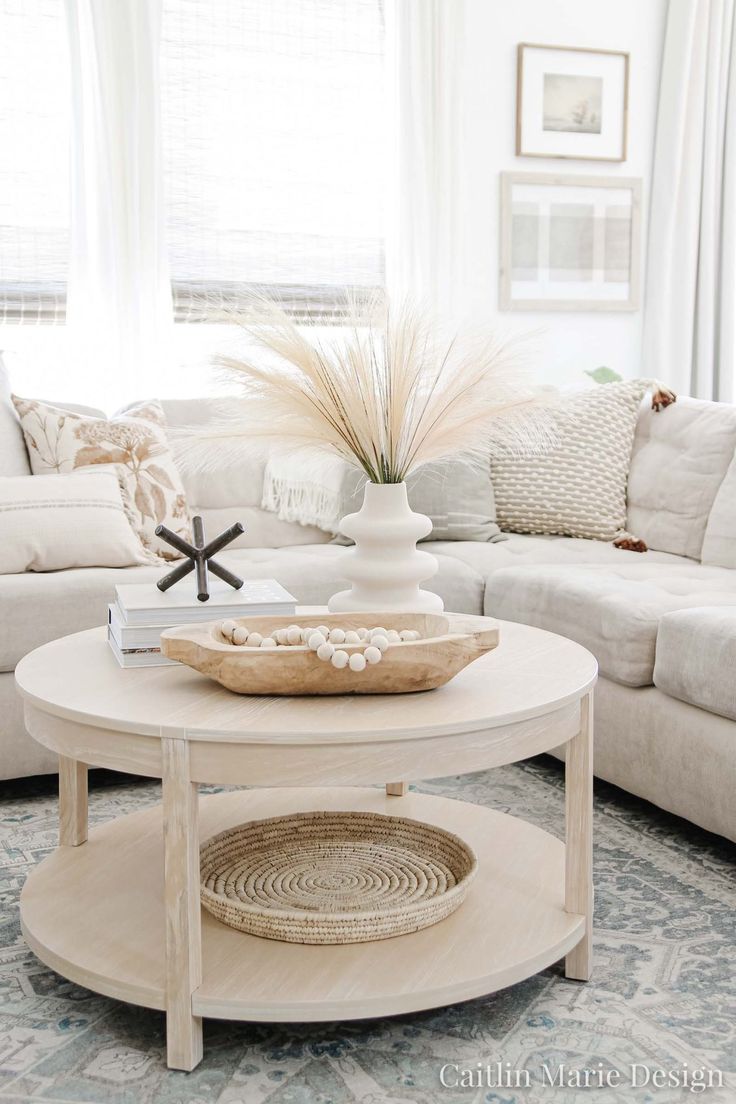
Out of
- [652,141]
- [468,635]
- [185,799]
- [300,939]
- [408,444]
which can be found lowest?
[300,939]

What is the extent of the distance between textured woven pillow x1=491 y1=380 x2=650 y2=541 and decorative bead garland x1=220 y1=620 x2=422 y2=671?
161 cm

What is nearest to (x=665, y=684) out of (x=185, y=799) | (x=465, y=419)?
(x=465, y=419)

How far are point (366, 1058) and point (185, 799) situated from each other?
416 millimetres

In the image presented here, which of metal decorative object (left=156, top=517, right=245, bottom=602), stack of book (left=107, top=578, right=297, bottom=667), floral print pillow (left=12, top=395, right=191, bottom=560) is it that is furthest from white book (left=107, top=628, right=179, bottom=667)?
floral print pillow (left=12, top=395, right=191, bottom=560)

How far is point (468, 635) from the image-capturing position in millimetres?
1505

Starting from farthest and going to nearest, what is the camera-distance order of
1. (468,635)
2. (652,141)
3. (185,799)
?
(652,141) → (468,635) → (185,799)

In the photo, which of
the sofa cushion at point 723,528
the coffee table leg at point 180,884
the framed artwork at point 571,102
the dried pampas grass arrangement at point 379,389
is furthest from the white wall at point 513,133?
the coffee table leg at point 180,884

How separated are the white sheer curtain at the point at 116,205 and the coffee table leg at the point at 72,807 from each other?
2.16 metres

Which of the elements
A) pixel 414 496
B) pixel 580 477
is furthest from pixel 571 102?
pixel 414 496

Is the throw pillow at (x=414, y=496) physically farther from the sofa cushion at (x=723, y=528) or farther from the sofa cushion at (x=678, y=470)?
the sofa cushion at (x=723, y=528)

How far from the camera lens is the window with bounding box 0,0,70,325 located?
142 inches

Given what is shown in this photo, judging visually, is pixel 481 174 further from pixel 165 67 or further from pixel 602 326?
pixel 165 67

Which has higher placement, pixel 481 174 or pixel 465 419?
pixel 481 174

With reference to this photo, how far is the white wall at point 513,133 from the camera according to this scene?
13.9 ft
